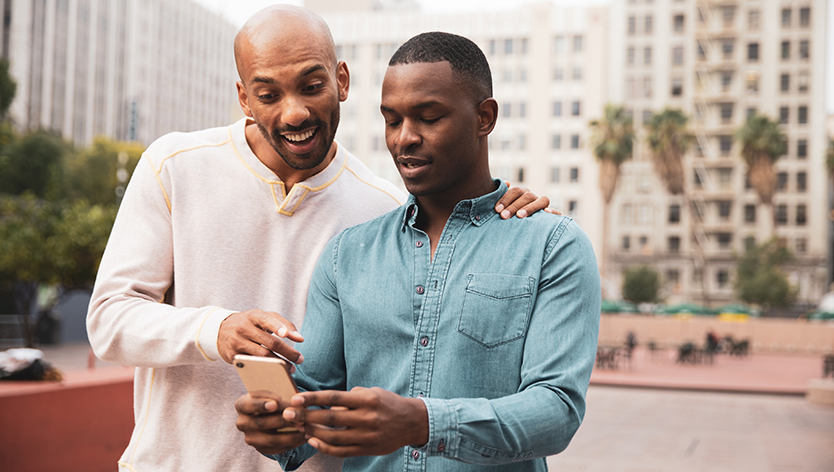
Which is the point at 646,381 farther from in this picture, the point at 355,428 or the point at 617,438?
the point at 355,428

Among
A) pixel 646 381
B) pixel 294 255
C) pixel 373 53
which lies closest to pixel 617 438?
pixel 646 381

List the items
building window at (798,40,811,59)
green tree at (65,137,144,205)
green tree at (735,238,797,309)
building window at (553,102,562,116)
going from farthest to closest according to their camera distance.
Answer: building window at (553,102,562,116)
building window at (798,40,811,59)
green tree at (65,137,144,205)
green tree at (735,238,797,309)

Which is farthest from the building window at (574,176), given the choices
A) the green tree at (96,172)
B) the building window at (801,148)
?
the green tree at (96,172)

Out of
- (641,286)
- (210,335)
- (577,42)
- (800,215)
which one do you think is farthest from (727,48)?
(210,335)

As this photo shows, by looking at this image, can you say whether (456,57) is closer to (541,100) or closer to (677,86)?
(541,100)

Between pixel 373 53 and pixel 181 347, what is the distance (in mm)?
70050

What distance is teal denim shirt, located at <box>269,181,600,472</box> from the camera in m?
1.54

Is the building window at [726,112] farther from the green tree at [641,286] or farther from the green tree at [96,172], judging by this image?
the green tree at [96,172]

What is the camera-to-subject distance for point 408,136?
1813mm

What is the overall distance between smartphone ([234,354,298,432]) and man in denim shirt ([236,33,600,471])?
0.03 meters

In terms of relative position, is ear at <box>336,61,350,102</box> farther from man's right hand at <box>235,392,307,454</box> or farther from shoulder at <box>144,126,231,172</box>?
man's right hand at <box>235,392,307,454</box>

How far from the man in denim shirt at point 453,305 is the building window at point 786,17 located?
235ft

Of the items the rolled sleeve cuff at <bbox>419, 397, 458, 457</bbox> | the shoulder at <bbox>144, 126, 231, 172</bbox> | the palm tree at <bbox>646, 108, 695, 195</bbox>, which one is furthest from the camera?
the palm tree at <bbox>646, 108, 695, 195</bbox>

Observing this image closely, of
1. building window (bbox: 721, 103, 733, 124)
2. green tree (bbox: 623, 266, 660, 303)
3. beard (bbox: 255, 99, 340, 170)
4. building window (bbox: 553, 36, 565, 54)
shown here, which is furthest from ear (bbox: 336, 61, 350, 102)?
building window (bbox: 721, 103, 733, 124)
